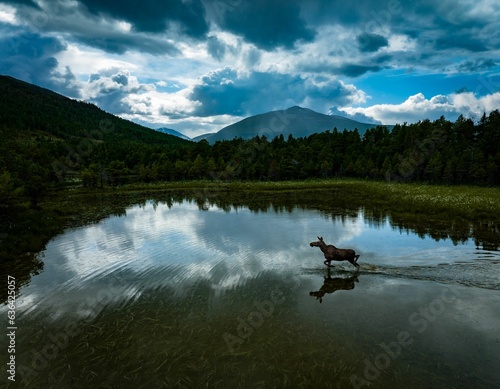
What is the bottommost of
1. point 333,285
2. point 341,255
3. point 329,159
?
point 333,285

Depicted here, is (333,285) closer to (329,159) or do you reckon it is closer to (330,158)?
(329,159)

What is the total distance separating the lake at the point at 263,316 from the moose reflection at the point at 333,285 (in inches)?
4.5

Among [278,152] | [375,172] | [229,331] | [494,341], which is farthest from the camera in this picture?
[278,152]

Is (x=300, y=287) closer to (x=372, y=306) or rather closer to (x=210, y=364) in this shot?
(x=372, y=306)

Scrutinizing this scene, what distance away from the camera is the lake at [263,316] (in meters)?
9.68

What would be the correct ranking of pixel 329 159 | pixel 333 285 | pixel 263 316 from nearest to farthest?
pixel 263 316
pixel 333 285
pixel 329 159

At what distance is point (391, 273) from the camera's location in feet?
57.6

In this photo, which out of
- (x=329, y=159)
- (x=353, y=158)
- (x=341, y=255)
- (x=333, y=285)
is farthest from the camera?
(x=353, y=158)

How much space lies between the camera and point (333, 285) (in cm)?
→ 1633

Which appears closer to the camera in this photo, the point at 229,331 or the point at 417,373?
the point at 417,373

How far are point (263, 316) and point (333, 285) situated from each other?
5037 mm

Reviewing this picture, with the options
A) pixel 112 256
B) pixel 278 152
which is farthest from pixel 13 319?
pixel 278 152

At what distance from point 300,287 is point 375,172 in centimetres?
9200

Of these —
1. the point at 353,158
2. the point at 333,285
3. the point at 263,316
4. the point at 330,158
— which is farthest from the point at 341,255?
the point at 353,158
